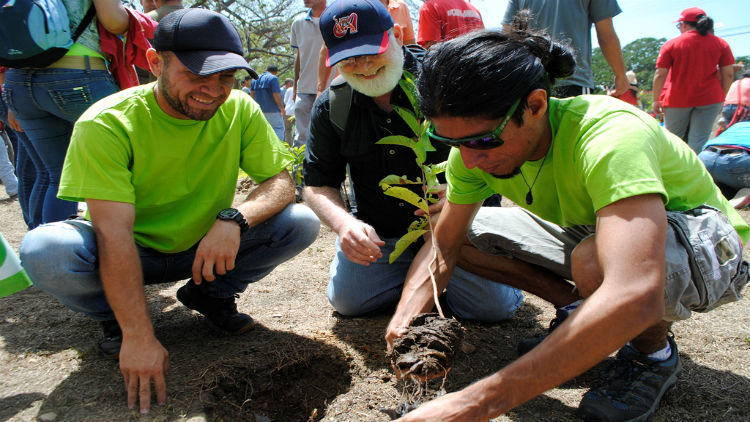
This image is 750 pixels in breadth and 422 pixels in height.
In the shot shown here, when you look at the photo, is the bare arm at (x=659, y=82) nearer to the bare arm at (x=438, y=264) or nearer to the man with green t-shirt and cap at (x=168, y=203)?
the bare arm at (x=438, y=264)

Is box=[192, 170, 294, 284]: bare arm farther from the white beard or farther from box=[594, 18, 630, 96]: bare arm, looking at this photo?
box=[594, 18, 630, 96]: bare arm

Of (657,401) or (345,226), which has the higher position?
(345,226)

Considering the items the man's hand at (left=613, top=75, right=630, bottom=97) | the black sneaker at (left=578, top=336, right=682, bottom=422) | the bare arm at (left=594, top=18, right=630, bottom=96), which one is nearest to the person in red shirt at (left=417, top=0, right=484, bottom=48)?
the bare arm at (left=594, top=18, right=630, bottom=96)

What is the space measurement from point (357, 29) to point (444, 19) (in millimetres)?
1695

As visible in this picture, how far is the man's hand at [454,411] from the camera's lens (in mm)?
1279

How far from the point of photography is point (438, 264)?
2016mm

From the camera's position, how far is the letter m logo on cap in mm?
2283

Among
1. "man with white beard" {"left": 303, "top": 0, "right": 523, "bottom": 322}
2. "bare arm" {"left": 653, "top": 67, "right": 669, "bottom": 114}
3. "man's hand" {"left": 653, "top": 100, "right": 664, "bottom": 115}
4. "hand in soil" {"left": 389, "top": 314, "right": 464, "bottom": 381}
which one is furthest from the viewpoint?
"man's hand" {"left": 653, "top": 100, "right": 664, "bottom": 115}

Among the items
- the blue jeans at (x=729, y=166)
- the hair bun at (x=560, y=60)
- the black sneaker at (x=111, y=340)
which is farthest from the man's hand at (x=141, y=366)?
the blue jeans at (x=729, y=166)

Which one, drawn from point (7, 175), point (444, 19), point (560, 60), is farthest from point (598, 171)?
point (7, 175)

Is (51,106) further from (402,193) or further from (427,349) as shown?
(427,349)

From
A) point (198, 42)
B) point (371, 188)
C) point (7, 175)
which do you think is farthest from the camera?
point (7, 175)

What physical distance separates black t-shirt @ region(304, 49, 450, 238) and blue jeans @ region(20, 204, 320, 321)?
333mm

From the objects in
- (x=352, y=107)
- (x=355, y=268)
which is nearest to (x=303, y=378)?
(x=355, y=268)
